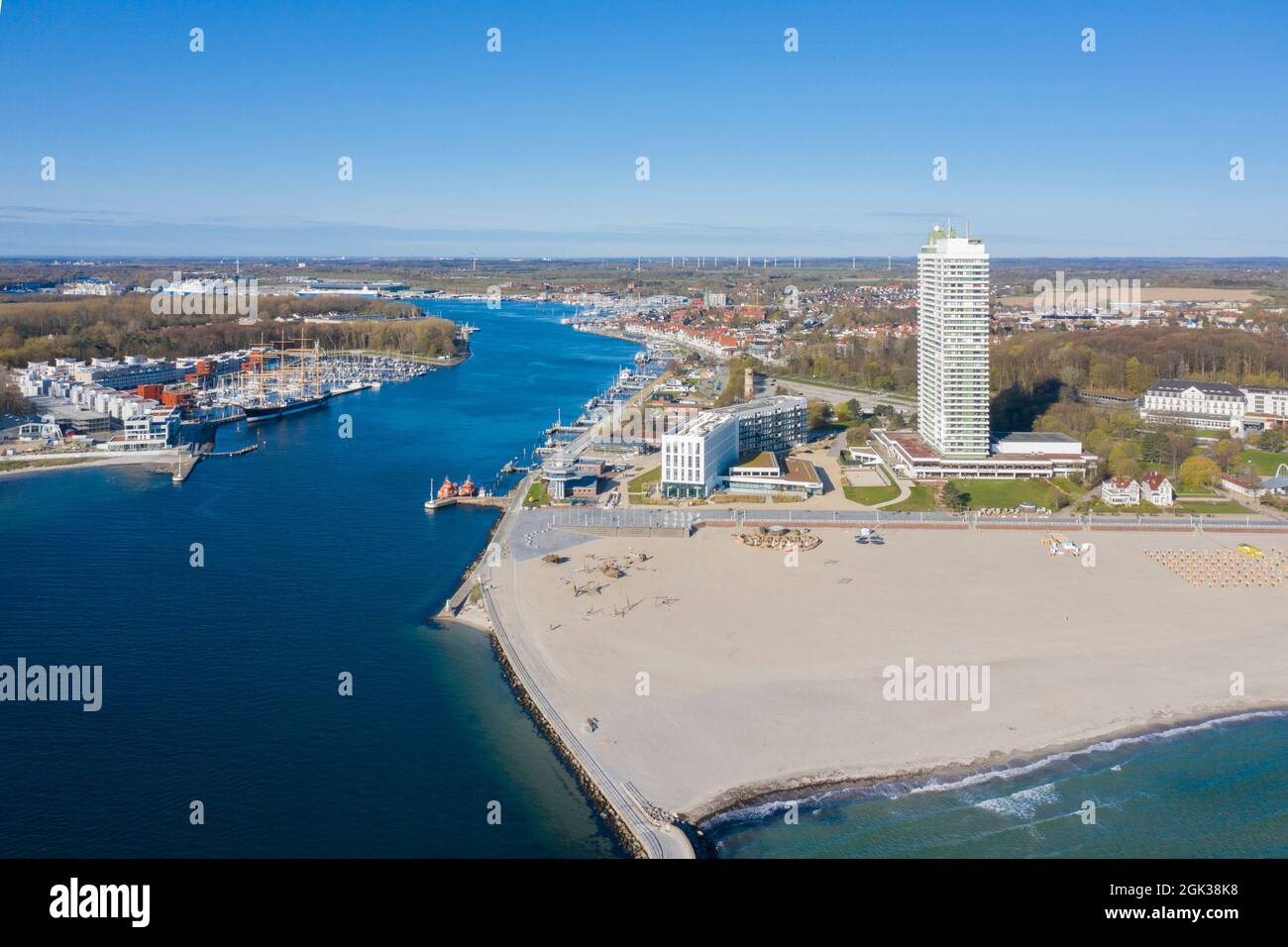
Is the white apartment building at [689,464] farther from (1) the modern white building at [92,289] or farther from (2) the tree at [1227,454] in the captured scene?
(1) the modern white building at [92,289]

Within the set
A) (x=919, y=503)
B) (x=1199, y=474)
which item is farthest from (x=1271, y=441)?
(x=919, y=503)

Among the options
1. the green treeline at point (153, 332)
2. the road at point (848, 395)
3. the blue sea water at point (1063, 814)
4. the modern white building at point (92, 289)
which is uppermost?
the modern white building at point (92, 289)

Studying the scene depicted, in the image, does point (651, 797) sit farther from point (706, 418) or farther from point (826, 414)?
point (826, 414)

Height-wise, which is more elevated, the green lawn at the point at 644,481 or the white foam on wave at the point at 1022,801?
the green lawn at the point at 644,481

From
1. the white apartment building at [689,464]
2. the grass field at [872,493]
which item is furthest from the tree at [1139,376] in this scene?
the white apartment building at [689,464]

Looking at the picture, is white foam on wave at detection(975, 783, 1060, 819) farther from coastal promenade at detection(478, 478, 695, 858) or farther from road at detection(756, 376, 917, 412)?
road at detection(756, 376, 917, 412)
